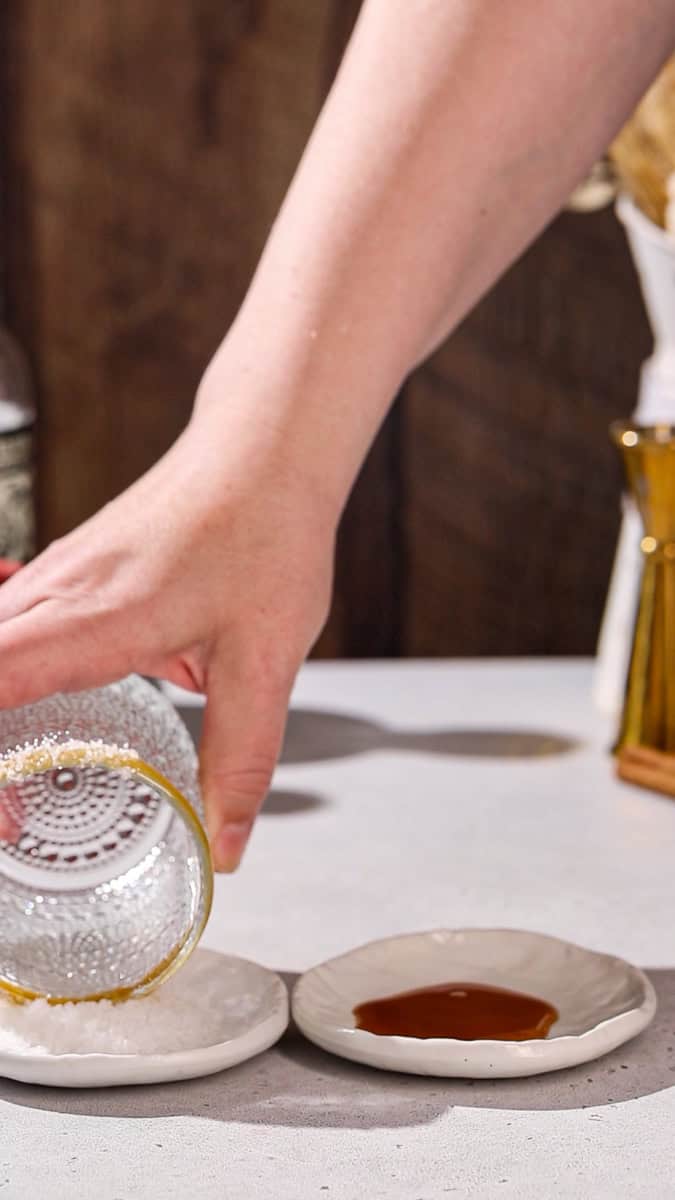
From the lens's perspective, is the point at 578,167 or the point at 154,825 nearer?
the point at 154,825

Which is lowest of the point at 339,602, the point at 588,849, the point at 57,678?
the point at 339,602

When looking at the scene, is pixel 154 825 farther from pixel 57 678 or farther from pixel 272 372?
pixel 272 372

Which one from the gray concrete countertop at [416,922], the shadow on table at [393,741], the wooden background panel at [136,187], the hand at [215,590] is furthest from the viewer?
the wooden background panel at [136,187]

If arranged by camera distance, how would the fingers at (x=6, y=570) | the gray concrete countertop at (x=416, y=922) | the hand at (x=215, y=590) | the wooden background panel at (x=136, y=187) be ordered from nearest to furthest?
1. the gray concrete countertop at (x=416, y=922)
2. the hand at (x=215, y=590)
3. the fingers at (x=6, y=570)
4. the wooden background panel at (x=136, y=187)

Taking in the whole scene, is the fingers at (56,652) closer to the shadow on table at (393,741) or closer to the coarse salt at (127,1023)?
the coarse salt at (127,1023)

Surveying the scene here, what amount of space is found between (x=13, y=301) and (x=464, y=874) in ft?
3.00

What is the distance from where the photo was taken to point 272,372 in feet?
2.36

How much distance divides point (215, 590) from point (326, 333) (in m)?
0.13

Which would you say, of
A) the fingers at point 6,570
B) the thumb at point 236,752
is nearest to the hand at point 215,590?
the thumb at point 236,752

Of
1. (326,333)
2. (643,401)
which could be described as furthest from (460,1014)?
(643,401)

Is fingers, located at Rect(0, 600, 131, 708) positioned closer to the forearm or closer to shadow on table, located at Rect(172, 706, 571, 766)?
the forearm

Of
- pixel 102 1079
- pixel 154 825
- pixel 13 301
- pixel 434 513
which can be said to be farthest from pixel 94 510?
pixel 102 1079

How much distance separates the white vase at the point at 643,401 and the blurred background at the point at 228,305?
445 millimetres

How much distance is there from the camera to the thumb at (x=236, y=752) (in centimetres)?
66
